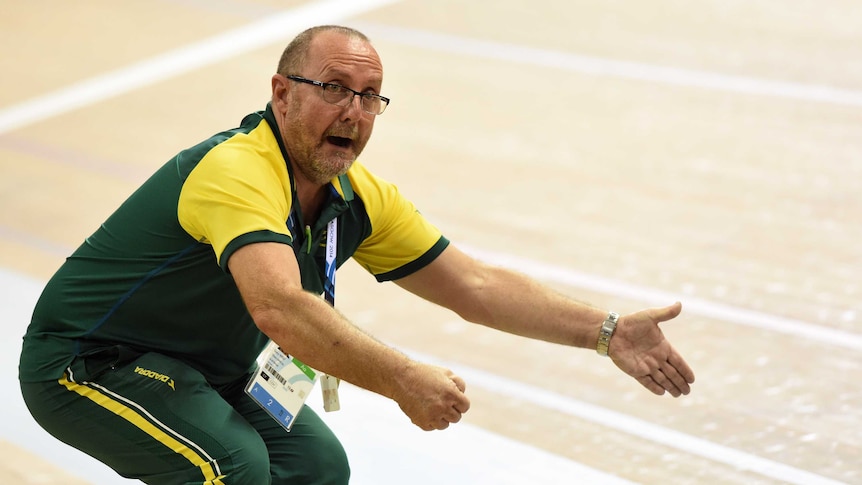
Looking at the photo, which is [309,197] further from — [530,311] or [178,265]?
[530,311]

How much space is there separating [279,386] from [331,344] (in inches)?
20.7

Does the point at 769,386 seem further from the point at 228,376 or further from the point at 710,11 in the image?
the point at 710,11

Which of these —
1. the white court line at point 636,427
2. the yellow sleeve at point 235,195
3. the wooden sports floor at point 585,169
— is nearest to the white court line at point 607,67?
the wooden sports floor at point 585,169

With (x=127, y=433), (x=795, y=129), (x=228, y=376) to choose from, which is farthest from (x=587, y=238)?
(x=127, y=433)

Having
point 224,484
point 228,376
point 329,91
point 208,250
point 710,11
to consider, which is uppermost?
point 710,11

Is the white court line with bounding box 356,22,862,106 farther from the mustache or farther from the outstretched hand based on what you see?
the mustache

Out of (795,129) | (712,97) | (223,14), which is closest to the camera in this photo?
(795,129)

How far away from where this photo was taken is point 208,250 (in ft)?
9.18

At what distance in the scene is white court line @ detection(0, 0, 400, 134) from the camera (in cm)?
722

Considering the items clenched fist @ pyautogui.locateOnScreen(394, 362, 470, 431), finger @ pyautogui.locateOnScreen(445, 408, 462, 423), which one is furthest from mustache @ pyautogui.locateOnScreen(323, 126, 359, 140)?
finger @ pyautogui.locateOnScreen(445, 408, 462, 423)

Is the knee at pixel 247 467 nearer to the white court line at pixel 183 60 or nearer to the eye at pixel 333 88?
the eye at pixel 333 88

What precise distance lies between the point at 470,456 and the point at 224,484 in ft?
4.06

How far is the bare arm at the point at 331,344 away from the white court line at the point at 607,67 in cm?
470

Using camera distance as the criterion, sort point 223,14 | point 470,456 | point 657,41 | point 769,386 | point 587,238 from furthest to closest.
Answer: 1. point 223,14
2. point 657,41
3. point 587,238
4. point 769,386
5. point 470,456
